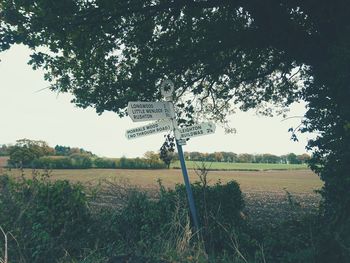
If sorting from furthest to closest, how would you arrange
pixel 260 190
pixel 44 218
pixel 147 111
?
pixel 260 190 < pixel 44 218 < pixel 147 111

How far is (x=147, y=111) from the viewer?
6062 mm

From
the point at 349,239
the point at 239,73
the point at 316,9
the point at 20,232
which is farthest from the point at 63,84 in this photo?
the point at 349,239

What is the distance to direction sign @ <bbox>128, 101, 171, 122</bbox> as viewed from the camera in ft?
19.0

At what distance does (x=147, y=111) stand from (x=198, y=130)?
43.8 inches

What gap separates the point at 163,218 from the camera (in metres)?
6.51

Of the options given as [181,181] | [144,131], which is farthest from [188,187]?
[181,181]

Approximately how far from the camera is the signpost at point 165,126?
5.92 metres

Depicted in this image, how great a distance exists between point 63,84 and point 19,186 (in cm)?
455

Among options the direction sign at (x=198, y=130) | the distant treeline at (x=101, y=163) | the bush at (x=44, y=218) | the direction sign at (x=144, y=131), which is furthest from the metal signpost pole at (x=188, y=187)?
the distant treeline at (x=101, y=163)

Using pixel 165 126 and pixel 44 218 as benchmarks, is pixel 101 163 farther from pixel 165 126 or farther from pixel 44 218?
pixel 165 126

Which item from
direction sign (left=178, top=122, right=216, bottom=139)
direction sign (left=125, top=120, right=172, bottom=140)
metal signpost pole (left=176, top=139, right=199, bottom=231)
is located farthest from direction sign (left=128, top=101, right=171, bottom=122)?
metal signpost pole (left=176, top=139, right=199, bottom=231)

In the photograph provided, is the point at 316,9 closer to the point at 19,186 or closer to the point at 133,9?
the point at 133,9

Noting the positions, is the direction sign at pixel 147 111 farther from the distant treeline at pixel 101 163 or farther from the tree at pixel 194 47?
the distant treeline at pixel 101 163

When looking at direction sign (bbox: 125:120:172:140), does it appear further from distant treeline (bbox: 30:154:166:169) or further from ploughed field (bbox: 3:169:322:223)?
distant treeline (bbox: 30:154:166:169)
